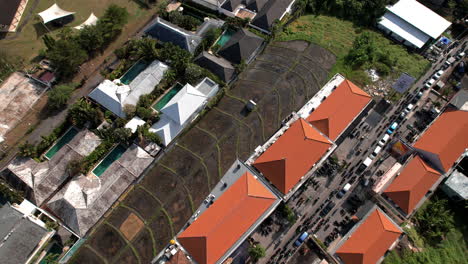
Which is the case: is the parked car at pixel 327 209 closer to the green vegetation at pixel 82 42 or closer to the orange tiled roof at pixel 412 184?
the orange tiled roof at pixel 412 184

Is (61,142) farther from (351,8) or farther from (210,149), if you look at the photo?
A: (351,8)

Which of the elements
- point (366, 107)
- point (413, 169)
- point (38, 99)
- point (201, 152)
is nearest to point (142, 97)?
point (201, 152)

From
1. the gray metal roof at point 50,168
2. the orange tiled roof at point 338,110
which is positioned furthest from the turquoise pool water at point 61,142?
the orange tiled roof at point 338,110

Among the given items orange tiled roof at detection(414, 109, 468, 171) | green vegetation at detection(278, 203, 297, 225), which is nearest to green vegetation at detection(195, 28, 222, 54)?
green vegetation at detection(278, 203, 297, 225)

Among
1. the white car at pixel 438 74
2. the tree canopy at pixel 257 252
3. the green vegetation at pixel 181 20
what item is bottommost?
the tree canopy at pixel 257 252

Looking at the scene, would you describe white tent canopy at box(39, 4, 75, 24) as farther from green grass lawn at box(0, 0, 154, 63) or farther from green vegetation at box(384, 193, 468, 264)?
green vegetation at box(384, 193, 468, 264)

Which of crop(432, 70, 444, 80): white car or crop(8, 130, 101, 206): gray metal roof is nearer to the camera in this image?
crop(8, 130, 101, 206): gray metal roof
